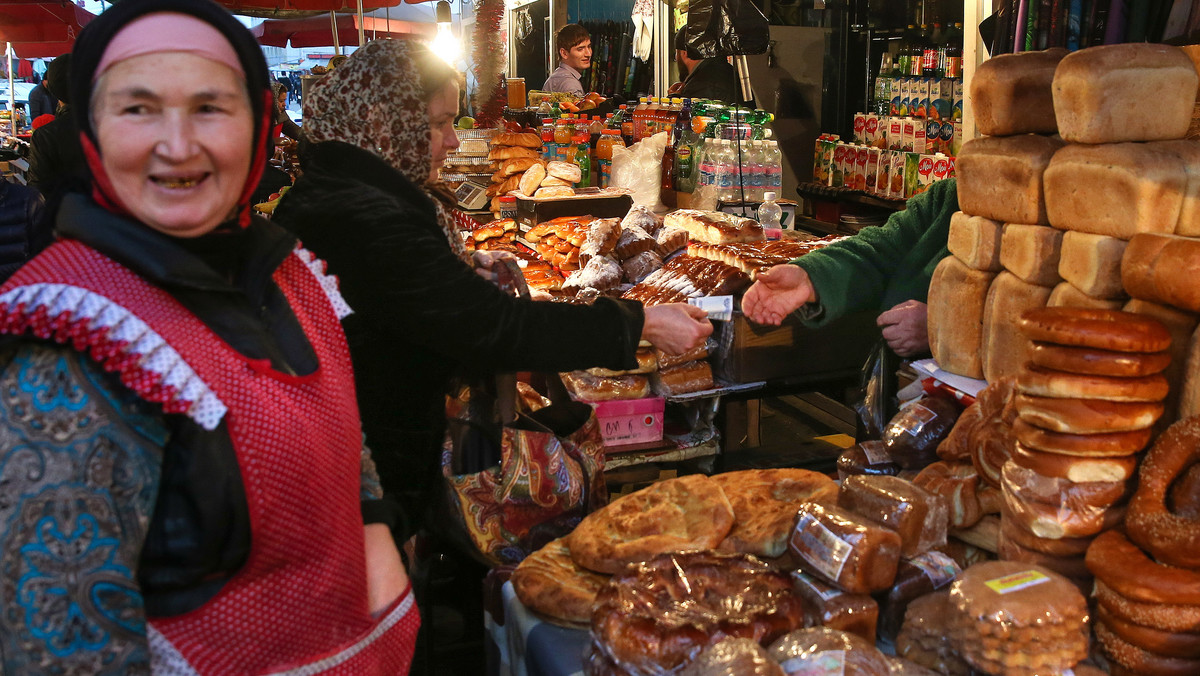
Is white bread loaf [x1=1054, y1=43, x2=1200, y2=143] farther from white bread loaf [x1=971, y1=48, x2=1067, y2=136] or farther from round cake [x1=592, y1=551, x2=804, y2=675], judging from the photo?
round cake [x1=592, y1=551, x2=804, y2=675]

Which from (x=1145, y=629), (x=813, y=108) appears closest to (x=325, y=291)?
(x=1145, y=629)

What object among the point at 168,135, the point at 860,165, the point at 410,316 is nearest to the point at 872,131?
the point at 860,165

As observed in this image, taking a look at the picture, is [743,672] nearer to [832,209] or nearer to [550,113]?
[550,113]

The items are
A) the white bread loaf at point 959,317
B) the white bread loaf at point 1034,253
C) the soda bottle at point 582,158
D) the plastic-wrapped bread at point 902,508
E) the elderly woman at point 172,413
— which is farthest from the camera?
the soda bottle at point 582,158

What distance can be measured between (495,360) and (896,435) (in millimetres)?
965

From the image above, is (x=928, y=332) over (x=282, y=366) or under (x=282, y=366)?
under

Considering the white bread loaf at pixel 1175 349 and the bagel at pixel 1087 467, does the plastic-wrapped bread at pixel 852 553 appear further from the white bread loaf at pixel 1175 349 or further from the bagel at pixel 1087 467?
the white bread loaf at pixel 1175 349

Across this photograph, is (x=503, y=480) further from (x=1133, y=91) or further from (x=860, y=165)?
(x=860, y=165)

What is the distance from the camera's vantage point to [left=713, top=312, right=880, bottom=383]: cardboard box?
12.0 ft

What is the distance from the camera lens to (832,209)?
26.4ft

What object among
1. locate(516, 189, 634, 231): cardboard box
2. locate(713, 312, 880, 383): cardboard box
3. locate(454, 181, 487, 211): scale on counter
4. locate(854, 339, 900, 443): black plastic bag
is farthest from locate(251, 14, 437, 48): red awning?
locate(854, 339, 900, 443): black plastic bag

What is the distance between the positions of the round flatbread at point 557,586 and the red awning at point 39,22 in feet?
40.7

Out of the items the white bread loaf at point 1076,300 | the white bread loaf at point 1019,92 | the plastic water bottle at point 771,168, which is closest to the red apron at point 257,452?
the white bread loaf at point 1076,300

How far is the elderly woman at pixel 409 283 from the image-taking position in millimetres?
2035
